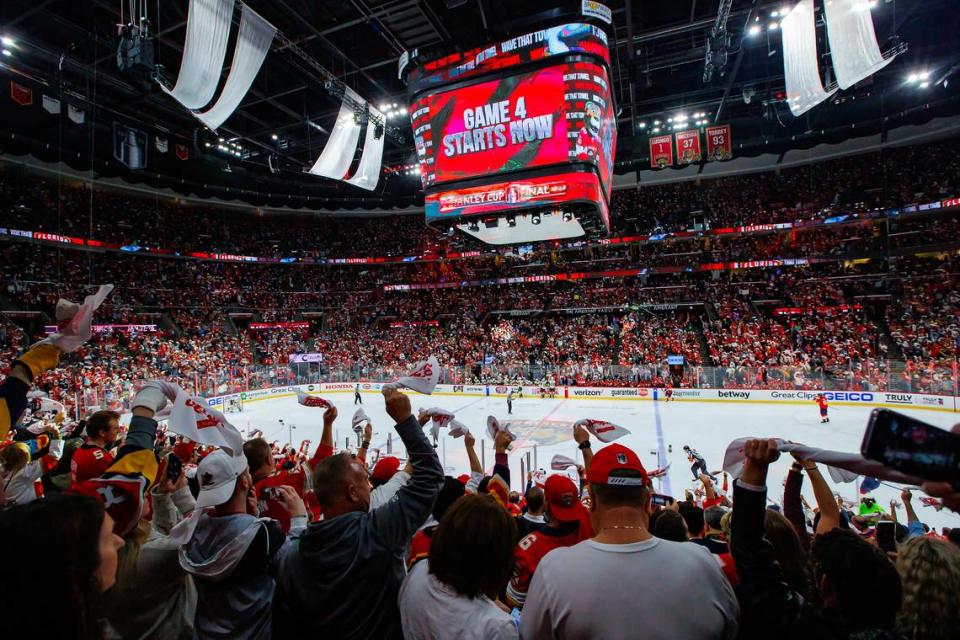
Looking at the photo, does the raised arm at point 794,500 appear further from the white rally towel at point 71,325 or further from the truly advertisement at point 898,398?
the truly advertisement at point 898,398

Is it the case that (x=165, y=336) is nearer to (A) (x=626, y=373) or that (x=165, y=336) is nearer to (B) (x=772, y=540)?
(A) (x=626, y=373)

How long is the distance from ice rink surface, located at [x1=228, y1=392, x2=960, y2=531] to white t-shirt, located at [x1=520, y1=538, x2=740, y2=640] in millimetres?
9407

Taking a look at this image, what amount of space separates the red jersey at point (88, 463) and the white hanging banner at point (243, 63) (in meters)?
8.29

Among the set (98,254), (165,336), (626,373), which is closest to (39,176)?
(98,254)

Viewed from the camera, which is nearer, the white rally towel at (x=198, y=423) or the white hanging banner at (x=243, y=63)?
the white rally towel at (x=198, y=423)

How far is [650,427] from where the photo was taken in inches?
668

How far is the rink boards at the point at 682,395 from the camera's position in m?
17.8

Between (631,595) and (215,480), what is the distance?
6.23 feet

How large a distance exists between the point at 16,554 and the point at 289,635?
4.12 ft

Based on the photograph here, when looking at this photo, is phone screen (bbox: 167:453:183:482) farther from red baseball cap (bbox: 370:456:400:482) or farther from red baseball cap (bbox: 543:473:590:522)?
red baseball cap (bbox: 543:473:590:522)

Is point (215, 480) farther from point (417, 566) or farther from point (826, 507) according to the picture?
point (826, 507)

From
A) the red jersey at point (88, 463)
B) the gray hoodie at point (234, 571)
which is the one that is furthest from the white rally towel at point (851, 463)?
the red jersey at point (88, 463)

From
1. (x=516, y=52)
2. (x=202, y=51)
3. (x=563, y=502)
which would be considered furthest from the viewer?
(x=516, y=52)

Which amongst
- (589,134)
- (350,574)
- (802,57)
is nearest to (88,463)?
(350,574)
